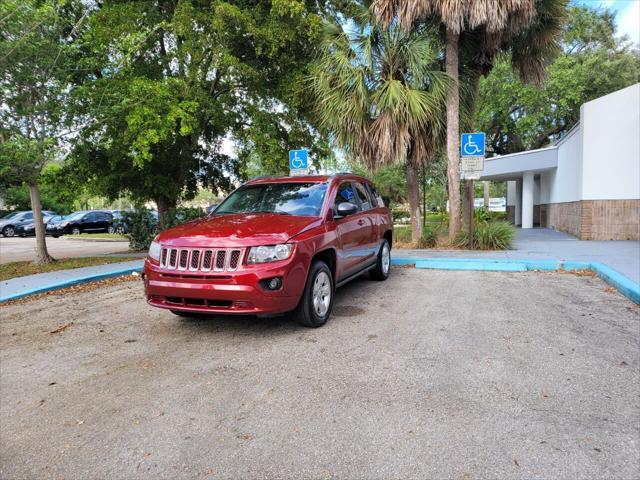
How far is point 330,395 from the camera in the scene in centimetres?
346

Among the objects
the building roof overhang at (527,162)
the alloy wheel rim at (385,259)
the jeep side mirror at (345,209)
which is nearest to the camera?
the jeep side mirror at (345,209)

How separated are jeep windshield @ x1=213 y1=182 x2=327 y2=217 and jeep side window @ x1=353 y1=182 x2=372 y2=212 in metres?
1.13

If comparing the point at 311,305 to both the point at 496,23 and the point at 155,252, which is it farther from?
the point at 496,23

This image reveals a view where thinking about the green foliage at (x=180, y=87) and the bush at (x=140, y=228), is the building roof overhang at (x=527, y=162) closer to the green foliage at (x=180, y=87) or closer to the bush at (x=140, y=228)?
the green foliage at (x=180, y=87)

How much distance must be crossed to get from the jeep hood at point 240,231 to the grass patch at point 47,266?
6.12 m

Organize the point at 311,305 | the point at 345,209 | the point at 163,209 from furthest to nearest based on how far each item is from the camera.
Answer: the point at 163,209, the point at 345,209, the point at 311,305

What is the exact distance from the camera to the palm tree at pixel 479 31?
34.7 ft

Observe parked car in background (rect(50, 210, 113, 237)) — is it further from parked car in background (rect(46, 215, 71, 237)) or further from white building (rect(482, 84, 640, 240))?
white building (rect(482, 84, 640, 240))

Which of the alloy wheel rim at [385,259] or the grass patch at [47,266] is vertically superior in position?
the alloy wheel rim at [385,259]

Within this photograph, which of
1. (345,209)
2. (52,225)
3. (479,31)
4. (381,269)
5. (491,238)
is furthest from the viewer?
(52,225)

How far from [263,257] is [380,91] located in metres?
8.72

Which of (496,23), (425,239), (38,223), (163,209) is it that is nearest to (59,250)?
(163,209)

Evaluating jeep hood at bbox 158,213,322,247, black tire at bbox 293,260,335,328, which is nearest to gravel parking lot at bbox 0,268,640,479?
black tire at bbox 293,260,335,328

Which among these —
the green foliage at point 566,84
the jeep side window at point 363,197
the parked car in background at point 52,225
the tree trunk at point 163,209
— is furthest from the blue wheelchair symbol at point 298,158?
the parked car in background at point 52,225
